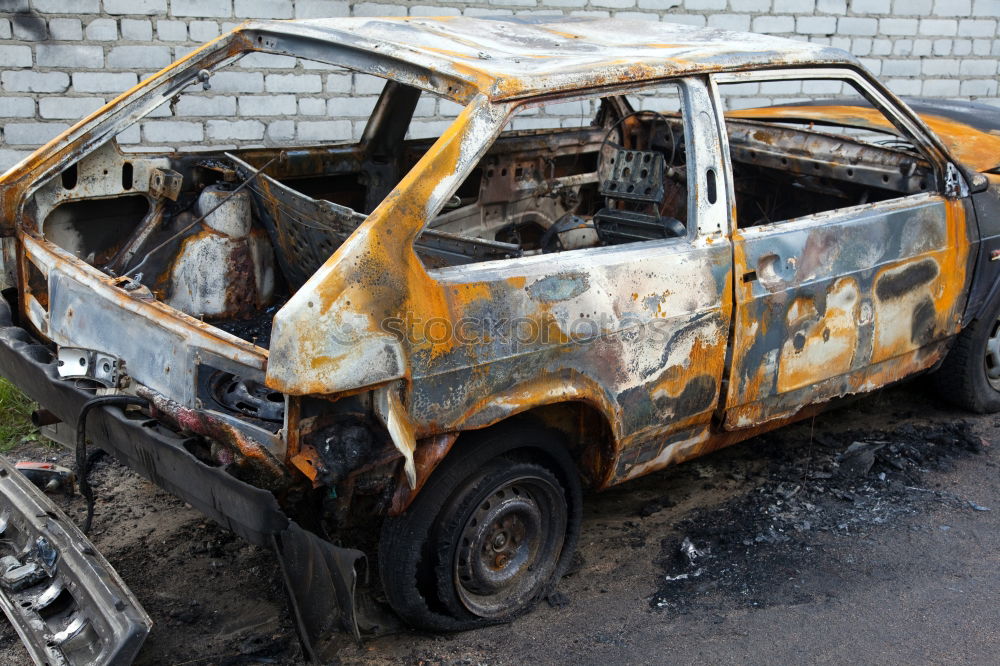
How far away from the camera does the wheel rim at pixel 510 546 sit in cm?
301

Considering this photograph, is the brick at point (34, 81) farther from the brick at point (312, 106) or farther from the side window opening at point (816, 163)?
the side window opening at point (816, 163)

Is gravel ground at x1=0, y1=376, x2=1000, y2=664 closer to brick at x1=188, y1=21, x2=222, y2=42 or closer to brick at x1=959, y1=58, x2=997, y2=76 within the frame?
brick at x1=188, y1=21, x2=222, y2=42

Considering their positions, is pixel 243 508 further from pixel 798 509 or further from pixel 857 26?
pixel 857 26

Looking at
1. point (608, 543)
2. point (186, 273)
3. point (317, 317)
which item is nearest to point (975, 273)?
point (608, 543)

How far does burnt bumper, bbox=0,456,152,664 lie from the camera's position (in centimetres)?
265

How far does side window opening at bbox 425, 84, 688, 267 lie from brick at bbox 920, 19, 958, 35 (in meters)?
5.11

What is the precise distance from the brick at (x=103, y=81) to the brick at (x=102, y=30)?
0.65 ft

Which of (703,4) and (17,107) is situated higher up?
(703,4)

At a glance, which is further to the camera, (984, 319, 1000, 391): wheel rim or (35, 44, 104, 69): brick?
(35, 44, 104, 69): brick

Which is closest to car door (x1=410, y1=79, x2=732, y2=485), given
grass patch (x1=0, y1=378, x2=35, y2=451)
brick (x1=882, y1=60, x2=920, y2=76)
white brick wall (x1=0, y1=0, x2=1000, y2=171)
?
grass patch (x1=0, y1=378, x2=35, y2=451)

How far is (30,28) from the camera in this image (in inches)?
219

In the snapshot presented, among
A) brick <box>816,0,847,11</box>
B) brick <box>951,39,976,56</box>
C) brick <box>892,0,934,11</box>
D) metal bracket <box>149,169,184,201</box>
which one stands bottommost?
metal bracket <box>149,169,184,201</box>

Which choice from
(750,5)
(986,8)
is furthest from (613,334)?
(986,8)

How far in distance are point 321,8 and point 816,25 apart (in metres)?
4.20
